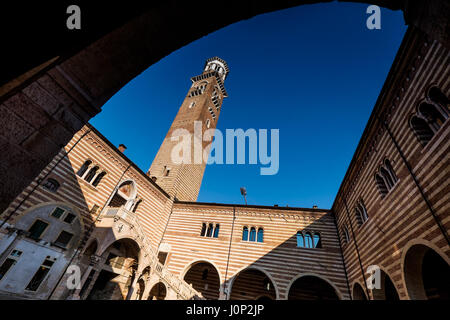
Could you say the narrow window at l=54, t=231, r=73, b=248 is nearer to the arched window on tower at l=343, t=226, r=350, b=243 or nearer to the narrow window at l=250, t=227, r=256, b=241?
the narrow window at l=250, t=227, r=256, b=241

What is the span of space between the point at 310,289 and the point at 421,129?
43.6 ft

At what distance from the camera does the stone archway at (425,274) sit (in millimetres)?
7582

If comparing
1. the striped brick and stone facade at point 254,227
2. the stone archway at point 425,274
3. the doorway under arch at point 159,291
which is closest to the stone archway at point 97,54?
the striped brick and stone facade at point 254,227

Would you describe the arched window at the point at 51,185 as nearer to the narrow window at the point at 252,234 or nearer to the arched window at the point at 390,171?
the narrow window at the point at 252,234

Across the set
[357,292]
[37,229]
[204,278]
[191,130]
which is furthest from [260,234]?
[191,130]

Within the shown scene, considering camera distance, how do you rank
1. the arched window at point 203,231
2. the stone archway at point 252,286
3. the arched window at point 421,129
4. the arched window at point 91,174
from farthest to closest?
the arched window at point 203,231, the stone archway at point 252,286, the arched window at point 91,174, the arched window at point 421,129

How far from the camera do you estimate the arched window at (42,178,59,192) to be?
11351mm

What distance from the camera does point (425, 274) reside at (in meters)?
9.20

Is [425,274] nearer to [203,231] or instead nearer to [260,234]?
[260,234]

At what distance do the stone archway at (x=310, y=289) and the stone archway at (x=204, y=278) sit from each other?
5.47 meters

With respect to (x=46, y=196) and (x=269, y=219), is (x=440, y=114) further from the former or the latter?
(x=46, y=196)

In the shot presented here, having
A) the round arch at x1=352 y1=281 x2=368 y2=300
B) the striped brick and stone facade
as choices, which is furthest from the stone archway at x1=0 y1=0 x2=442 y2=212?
the round arch at x1=352 y1=281 x2=368 y2=300

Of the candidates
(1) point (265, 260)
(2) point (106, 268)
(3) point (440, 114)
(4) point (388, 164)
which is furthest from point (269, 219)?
(3) point (440, 114)
